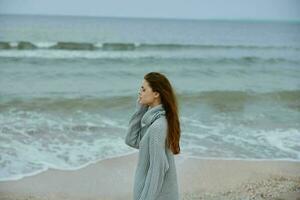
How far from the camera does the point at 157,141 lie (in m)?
→ 1.69

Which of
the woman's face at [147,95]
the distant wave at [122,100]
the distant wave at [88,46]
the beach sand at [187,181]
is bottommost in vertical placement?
the distant wave at [88,46]

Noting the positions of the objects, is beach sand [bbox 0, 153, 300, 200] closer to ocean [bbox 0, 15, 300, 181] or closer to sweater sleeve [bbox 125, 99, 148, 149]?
ocean [bbox 0, 15, 300, 181]

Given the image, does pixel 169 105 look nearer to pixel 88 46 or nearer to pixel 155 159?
pixel 155 159

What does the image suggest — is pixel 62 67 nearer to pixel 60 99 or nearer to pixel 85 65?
pixel 85 65

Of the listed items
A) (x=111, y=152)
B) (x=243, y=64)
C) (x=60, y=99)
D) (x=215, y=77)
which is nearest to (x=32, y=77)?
(x=60, y=99)

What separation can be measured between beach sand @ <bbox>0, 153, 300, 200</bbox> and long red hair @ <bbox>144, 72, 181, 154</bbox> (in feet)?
5.79

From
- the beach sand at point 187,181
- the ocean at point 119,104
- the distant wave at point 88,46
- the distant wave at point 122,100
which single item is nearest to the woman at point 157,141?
the beach sand at point 187,181

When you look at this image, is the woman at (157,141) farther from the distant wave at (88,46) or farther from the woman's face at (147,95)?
the distant wave at (88,46)

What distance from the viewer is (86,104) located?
23.3 ft

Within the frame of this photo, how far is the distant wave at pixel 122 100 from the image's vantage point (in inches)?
269

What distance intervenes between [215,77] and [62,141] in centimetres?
672

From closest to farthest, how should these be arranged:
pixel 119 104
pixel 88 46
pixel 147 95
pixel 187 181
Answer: pixel 147 95
pixel 187 181
pixel 119 104
pixel 88 46

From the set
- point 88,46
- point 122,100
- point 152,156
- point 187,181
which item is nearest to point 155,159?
point 152,156

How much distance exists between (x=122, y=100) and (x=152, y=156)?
5.78 meters
